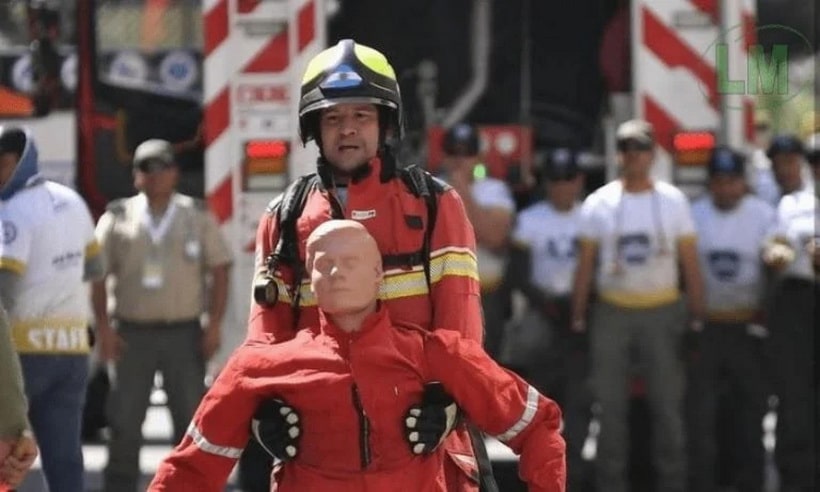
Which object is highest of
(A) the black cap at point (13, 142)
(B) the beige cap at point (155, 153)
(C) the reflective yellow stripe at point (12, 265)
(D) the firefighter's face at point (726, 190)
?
(A) the black cap at point (13, 142)

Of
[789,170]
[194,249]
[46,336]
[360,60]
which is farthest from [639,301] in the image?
[360,60]

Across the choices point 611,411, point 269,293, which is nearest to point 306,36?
point 611,411

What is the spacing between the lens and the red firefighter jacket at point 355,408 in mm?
4324

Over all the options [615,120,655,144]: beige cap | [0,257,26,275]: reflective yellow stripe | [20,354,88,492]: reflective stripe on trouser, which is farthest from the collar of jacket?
[615,120,655,144]: beige cap

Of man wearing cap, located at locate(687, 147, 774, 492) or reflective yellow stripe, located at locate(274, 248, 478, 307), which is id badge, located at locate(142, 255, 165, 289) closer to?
man wearing cap, located at locate(687, 147, 774, 492)

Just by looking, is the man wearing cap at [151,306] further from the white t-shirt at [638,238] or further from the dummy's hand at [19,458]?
the dummy's hand at [19,458]

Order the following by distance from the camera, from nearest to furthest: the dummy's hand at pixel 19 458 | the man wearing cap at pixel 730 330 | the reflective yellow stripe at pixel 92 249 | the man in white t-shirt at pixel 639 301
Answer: the dummy's hand at pixel 19 458 < the reflective yellow stripe at pixel 92 249 < the man in white t-shirt at pixel 639 301 < the man wearing cap at pixel 730 330

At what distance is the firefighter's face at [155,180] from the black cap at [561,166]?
164cm

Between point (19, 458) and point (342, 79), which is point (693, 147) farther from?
point (19, 458)

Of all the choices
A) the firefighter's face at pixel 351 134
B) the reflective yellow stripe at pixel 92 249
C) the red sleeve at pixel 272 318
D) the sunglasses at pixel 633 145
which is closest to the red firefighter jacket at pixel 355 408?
the red sleeve at pixel 272 318

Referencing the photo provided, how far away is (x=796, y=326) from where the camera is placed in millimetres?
8797

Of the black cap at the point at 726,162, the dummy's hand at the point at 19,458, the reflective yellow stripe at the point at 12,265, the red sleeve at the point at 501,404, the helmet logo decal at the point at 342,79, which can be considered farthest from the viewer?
the black cap at the point at 726,162

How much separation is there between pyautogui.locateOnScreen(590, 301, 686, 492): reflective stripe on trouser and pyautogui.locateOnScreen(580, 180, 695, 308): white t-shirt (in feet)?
0.23

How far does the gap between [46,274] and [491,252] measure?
263 cm
